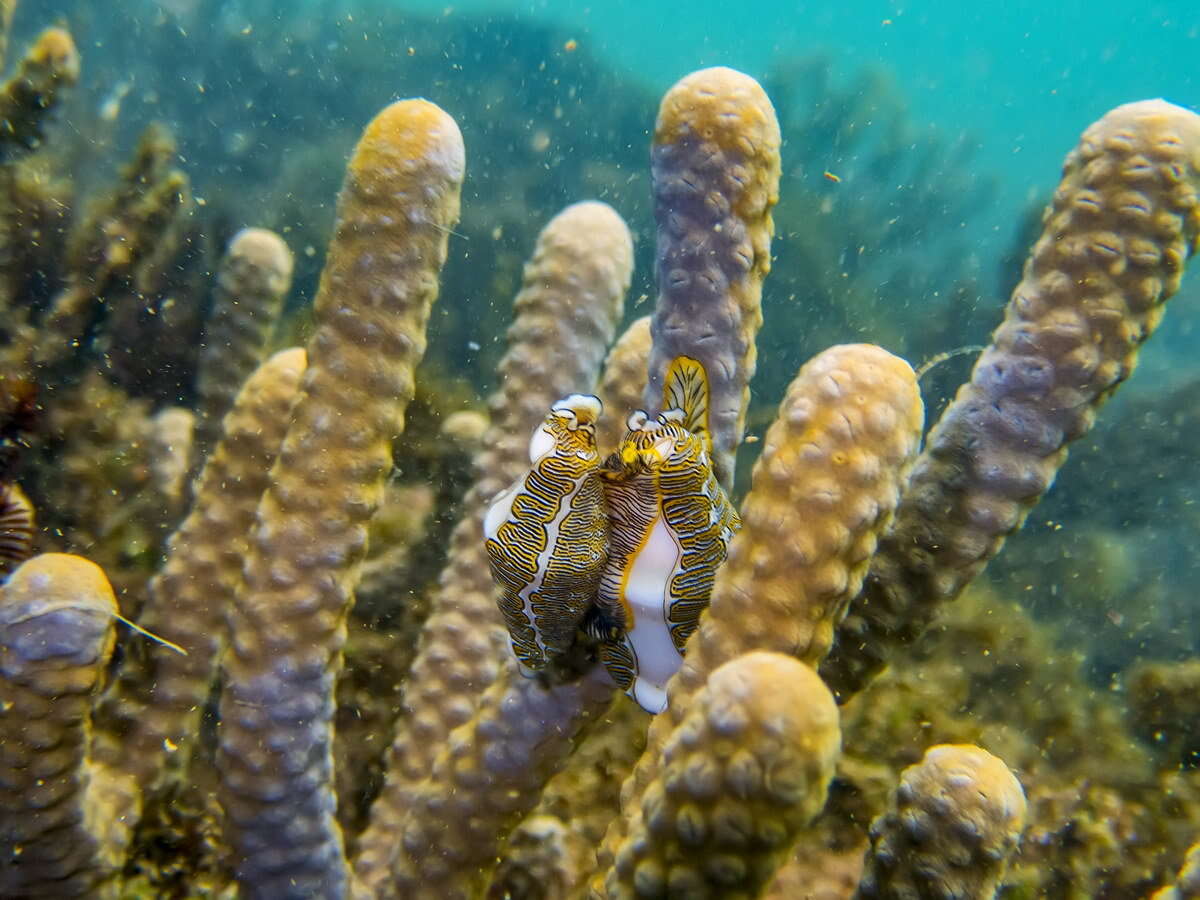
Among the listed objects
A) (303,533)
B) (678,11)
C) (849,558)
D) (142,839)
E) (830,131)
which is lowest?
(142,839)

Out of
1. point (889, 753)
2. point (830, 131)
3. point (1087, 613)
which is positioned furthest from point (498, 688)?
point (830, 131)

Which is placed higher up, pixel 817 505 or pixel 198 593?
pixel 817 505

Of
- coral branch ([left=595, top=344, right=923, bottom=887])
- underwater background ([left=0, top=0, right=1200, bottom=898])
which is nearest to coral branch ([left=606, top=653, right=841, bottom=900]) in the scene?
underwater background ([left=0, top=0, right=1200, bottom=898])

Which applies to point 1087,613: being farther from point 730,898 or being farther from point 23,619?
point 23,619

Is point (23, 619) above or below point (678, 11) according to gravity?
below

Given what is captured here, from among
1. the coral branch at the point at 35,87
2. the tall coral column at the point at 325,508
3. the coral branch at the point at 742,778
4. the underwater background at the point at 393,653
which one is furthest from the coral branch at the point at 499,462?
the coral branch at the point at 35,87

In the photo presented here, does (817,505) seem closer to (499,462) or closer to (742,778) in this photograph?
(742,778)

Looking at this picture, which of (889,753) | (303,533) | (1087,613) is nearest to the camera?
(303,533)

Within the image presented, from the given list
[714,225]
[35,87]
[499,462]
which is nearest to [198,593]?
[499,462]
